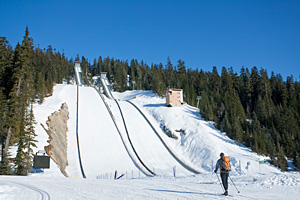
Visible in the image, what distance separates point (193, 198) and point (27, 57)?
19.3 metres

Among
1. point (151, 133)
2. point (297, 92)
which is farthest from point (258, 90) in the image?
point (151, 133)

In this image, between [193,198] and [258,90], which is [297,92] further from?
[193,198]

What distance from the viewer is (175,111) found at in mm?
40906

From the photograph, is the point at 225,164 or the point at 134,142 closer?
the point at 225,164

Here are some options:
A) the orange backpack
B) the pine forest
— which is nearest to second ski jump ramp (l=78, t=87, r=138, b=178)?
the pine forest

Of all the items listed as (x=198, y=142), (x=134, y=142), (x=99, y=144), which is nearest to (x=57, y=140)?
(x=99, y=144)

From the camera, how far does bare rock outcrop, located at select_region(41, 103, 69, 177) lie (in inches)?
792

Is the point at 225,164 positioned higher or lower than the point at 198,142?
lower

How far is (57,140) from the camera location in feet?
78.5

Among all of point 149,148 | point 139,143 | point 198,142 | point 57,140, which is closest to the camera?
point 57,140

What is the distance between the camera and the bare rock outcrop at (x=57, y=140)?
20.1 m

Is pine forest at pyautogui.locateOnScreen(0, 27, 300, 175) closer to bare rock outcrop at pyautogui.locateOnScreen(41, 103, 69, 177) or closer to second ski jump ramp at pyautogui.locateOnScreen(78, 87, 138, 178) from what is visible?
bare rock outcrop at pyautogui.locateOnScreen(41, 103, 69, 177)

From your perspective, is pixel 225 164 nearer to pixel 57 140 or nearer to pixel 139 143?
pixel 57 140

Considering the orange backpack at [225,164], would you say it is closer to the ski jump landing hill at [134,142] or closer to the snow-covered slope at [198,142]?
the ski jump landing hill at [134,142]
